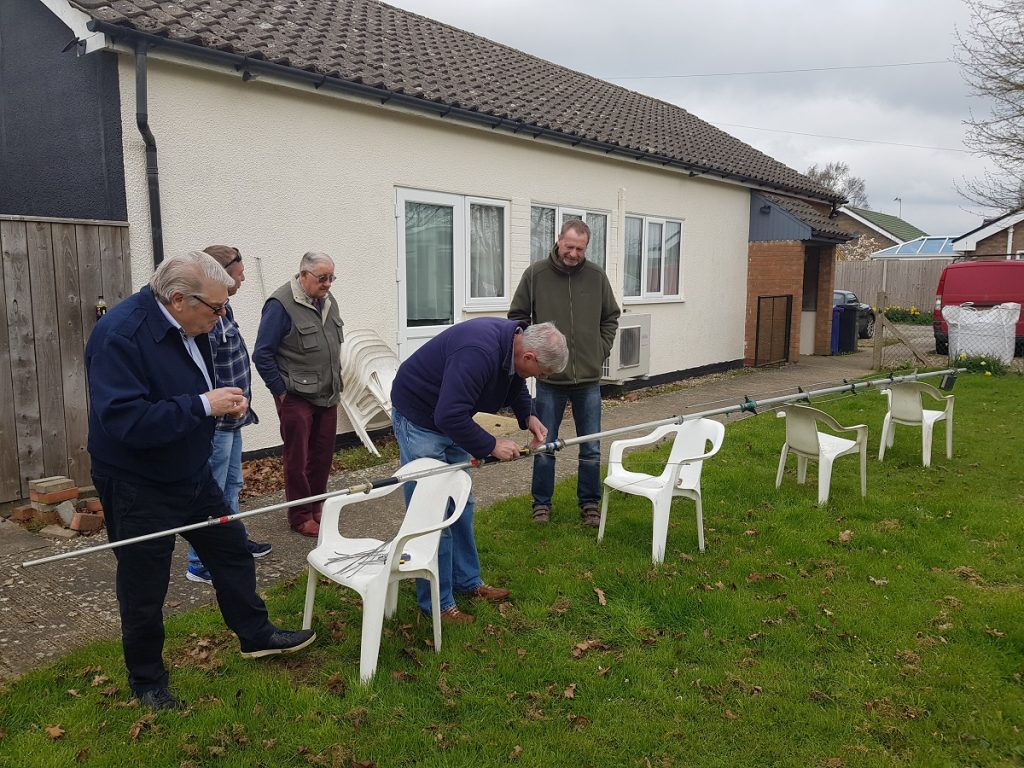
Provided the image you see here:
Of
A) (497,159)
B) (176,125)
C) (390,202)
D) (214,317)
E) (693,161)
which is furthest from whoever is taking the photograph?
(693,161)

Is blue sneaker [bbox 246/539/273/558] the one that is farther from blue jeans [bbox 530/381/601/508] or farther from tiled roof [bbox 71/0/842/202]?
tiled roof [bbox 71/0/842/202]

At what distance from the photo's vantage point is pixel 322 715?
3.32 meters

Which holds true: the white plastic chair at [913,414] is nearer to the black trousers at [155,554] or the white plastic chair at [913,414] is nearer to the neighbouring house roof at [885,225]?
the black trousers at [155,554]

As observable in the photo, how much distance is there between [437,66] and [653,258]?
4.83 metres

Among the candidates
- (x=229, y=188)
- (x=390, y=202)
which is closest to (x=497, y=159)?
(x=390, y=202)

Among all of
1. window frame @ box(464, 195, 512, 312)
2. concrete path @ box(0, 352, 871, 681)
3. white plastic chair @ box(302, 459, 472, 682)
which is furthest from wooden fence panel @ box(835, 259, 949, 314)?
white plastic chair @ box(302, 459, 472, 682)

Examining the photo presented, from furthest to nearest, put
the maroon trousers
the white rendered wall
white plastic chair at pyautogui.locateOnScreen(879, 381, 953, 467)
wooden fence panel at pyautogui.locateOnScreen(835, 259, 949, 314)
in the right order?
wooden fence panel at pyautogui.locateOnScreen(835, 259, 949, 314)
white plastic chair at pyautogui.locateOnScreen(879, 381, 953, 467)
the white rendered wall
the maroon trousers

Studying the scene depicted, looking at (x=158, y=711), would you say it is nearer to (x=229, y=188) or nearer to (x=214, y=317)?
(x=214, y=317)

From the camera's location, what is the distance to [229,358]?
4.66 meters

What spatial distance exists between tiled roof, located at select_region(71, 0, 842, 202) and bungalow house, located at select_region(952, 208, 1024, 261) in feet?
63.7

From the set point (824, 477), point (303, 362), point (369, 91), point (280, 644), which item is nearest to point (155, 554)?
point (280, 644)

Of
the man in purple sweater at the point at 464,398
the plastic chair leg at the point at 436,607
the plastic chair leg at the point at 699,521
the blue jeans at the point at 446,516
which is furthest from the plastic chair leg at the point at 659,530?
the plastic chair leg at the point at 436,607

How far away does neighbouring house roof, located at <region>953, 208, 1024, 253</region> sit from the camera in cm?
3103

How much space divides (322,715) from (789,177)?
16.2 m
